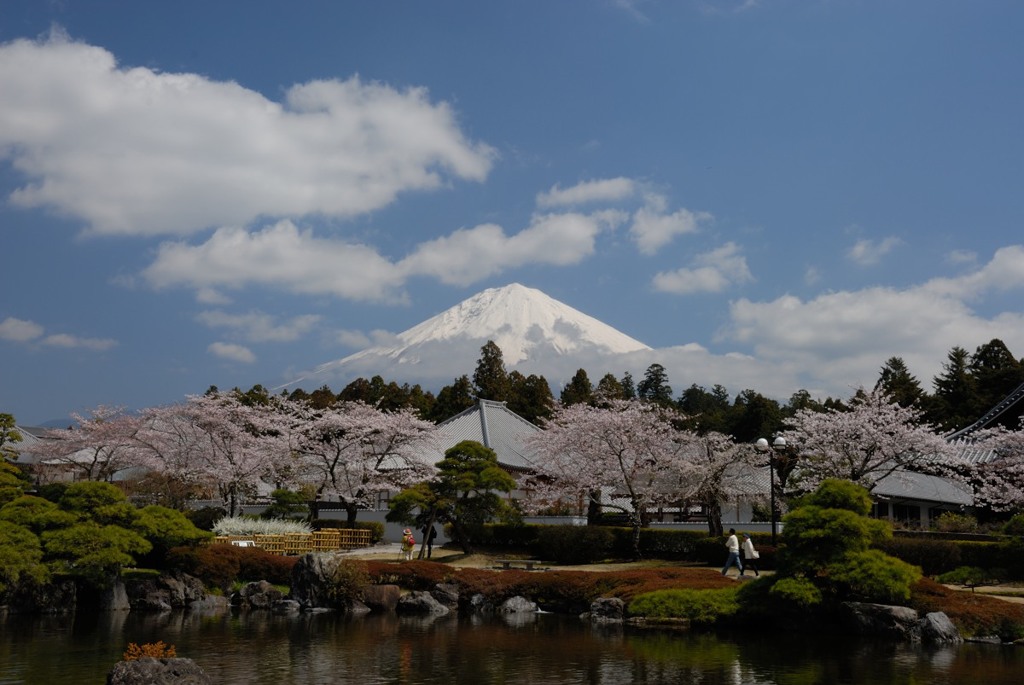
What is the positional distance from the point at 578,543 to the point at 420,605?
9566mm

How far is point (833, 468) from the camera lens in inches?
1241

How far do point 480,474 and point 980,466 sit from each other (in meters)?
19.1

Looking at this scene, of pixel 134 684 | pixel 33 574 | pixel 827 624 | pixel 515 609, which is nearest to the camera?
pixel 134 684

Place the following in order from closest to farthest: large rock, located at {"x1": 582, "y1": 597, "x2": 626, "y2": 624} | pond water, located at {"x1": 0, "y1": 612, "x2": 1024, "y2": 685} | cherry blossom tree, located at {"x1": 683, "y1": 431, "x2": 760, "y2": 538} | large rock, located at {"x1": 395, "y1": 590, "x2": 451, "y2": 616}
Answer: pond water, located at {"x1": 0, "y1": 612, "x2": 1024, "y2": 685}
large rock, located at {"x1": 582, "y1": 597, "x2": 626, "y2": 624}
large rock, located at {"x1": 395, "y1": 590, "x2": 451, "y2": 616}
cherry blossom tree, located at {"x1": 683, "y1": 431, "x2": 760, "y2": 538}

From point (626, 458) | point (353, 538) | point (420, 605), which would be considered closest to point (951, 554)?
point (626, 458)

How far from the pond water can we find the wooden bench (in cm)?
833

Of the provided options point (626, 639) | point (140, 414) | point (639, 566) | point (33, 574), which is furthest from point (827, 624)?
point (140, 414)

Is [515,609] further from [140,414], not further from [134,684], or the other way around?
[140,414]

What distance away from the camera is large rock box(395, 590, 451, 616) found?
76.9 feet

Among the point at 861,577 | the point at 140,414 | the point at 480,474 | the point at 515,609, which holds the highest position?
Answer: the point at 140,414

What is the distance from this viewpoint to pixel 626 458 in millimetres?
34500

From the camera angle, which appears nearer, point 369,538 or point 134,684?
point 134,684

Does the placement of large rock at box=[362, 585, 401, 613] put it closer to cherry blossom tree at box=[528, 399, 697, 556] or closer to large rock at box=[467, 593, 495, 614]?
large rock at box=[467, 593, 495, 614]

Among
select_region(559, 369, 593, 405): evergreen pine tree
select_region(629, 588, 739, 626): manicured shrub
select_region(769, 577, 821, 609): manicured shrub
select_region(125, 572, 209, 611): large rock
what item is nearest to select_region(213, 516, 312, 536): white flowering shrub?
select_region(125, 572, 209, 611): large rock
